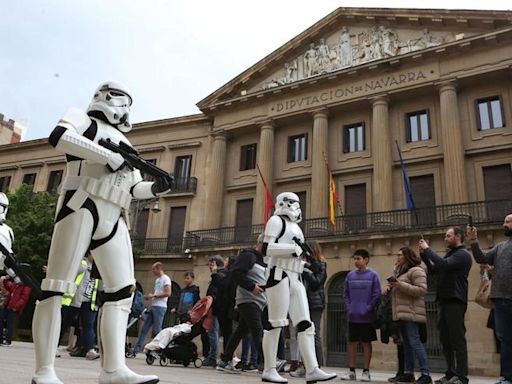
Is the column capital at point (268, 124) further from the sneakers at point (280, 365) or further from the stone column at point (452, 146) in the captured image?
the sneakers at point (280, 365)

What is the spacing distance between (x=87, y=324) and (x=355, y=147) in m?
17.1

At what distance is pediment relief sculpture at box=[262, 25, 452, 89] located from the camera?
22.4 meters

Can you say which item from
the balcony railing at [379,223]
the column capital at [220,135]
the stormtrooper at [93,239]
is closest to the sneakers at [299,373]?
the stormtrooper at [93,239]

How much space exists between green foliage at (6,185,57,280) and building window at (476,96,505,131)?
65.0ft

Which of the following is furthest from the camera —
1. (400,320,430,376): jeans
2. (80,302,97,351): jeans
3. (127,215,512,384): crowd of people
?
(80,302,97,351): jeans

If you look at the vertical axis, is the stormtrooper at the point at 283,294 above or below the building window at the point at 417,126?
below

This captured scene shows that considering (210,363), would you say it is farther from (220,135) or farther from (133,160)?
(220,135)

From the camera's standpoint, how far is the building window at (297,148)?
80.9 feet

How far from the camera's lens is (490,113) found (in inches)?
791

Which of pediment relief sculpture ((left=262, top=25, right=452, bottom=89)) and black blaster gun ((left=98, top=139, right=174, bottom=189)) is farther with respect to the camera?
pediment relief sculpture ((left=262, top=25, right=452, bottom=89))

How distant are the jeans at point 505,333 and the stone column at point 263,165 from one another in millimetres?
17566

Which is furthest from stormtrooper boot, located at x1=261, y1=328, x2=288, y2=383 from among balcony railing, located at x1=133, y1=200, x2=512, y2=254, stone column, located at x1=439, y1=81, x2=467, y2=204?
stone column, located at x1=439, y1=81, x2=467, y2=204

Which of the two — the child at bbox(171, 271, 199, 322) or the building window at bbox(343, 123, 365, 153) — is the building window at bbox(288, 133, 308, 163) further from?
the child at bbox(171, 271, 199, 322)

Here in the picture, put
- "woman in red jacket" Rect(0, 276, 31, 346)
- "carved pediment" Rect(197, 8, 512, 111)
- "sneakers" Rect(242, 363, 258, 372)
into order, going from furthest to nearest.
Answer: "carved pediment" Rect(197, 8, 512, 111), "woman in red jacket" Rect(0, 276, 31, 346), "sneakers" Rect(242, 363, 258, 372)
